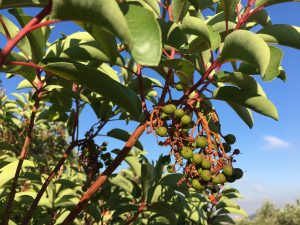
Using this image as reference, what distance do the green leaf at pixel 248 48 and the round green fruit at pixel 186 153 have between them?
55 cm

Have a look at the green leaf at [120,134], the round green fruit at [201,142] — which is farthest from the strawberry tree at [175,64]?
the green leaf at [120,134]

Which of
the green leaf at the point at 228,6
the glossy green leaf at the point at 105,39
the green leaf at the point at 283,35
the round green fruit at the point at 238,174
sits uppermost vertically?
the green leaf at the point at 228,6

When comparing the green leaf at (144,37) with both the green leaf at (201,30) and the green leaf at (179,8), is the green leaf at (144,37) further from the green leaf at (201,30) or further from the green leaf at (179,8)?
the green leaf at (179,8)

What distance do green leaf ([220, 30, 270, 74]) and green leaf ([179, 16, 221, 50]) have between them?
0.11 metres

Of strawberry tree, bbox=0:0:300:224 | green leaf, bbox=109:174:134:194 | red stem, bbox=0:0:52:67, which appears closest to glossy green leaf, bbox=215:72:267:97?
strawberry tree, bbox=0:0:300:224

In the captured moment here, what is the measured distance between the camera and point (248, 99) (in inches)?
85.1

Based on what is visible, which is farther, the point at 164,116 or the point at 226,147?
the point at 226,147

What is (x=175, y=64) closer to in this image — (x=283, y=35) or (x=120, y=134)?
(x=283, y=35)

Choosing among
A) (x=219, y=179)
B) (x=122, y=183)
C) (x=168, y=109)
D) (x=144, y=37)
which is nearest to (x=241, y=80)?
(x=168, y=109)

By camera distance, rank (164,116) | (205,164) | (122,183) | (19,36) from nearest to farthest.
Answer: (19,36) < (205,164) < (164,116) < (122,183)

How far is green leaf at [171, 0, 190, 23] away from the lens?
2252 mm

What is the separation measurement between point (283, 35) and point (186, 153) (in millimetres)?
833

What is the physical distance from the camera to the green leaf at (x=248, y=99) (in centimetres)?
213

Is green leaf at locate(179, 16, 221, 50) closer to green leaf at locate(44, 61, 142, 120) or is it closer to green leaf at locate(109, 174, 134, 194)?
green leaf at locate(44, 61, 142, 120)
